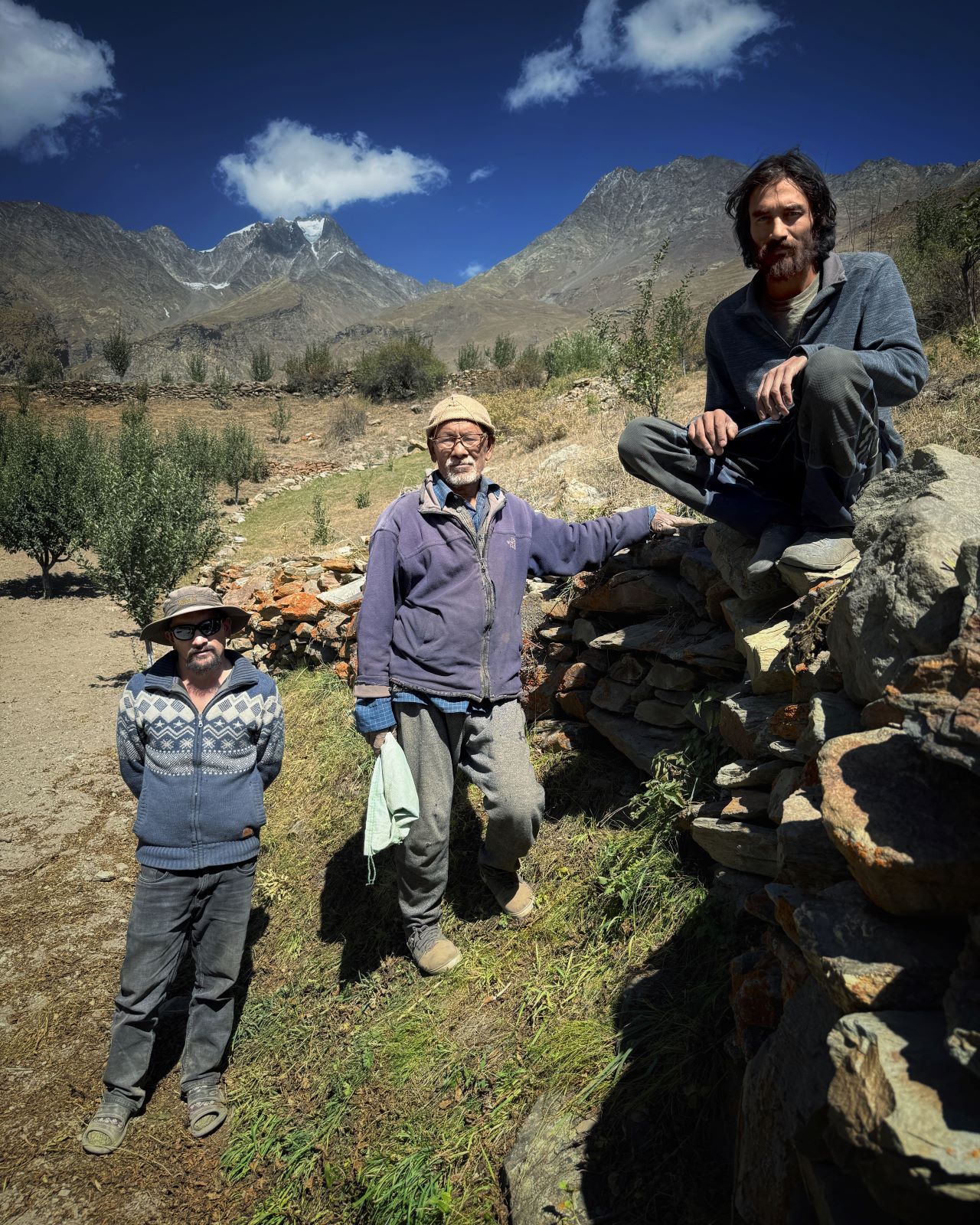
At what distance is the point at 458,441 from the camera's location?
109 inches

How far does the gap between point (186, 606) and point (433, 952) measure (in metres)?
1.79

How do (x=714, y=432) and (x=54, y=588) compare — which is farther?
(x=54, y=588)

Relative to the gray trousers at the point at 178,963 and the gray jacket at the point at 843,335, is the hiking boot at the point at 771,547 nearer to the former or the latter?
the gray jacket at the point at 843,335

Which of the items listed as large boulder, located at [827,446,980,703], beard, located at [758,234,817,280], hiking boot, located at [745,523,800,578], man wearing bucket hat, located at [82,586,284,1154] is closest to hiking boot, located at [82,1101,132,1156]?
man wearing bucket hat, located at [82,586,284,1154]

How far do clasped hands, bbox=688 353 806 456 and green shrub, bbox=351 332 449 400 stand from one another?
1014 inches

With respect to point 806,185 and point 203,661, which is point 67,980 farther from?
point 806,185

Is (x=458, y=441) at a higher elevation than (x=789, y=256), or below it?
below

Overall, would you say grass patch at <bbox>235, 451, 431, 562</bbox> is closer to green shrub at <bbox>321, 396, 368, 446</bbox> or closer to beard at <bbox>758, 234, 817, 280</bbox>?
green shrub at <bbox>321, 396, 368, 446</bbox>

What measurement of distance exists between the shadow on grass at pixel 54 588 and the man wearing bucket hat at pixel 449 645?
11.6 metres

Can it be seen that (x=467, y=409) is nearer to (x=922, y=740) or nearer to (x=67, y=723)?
(x=922, y=740)

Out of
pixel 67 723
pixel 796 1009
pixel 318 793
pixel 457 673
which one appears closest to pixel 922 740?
pixel 796 1009

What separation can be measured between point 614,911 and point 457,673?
45.6 inches

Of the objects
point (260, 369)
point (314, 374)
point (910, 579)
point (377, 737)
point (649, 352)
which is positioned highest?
point (260, 369)

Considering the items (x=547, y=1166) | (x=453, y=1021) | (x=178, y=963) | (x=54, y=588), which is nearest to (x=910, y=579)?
(x=547, y=1166)
